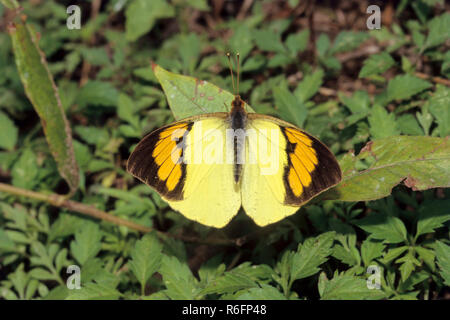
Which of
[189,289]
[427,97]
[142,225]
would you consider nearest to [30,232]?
[142,225]

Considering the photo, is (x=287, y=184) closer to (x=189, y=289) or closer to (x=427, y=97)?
(x=189, y=289)

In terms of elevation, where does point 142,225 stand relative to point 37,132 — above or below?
below

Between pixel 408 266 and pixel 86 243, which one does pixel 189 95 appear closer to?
pixel 86 243

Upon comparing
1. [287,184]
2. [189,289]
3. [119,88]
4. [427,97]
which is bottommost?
[189,289]

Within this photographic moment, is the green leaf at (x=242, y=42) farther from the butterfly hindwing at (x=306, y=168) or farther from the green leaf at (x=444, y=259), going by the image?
the green leaf at (x=444, y=259)

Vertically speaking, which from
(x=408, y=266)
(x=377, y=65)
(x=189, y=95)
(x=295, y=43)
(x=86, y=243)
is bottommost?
(x=408, y=266)

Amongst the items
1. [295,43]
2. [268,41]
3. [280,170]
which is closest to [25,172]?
[280,170]

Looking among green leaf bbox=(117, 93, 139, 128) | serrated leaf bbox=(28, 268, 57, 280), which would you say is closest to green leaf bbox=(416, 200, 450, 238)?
green leaf bbox=(117, 93, 139, 128)
